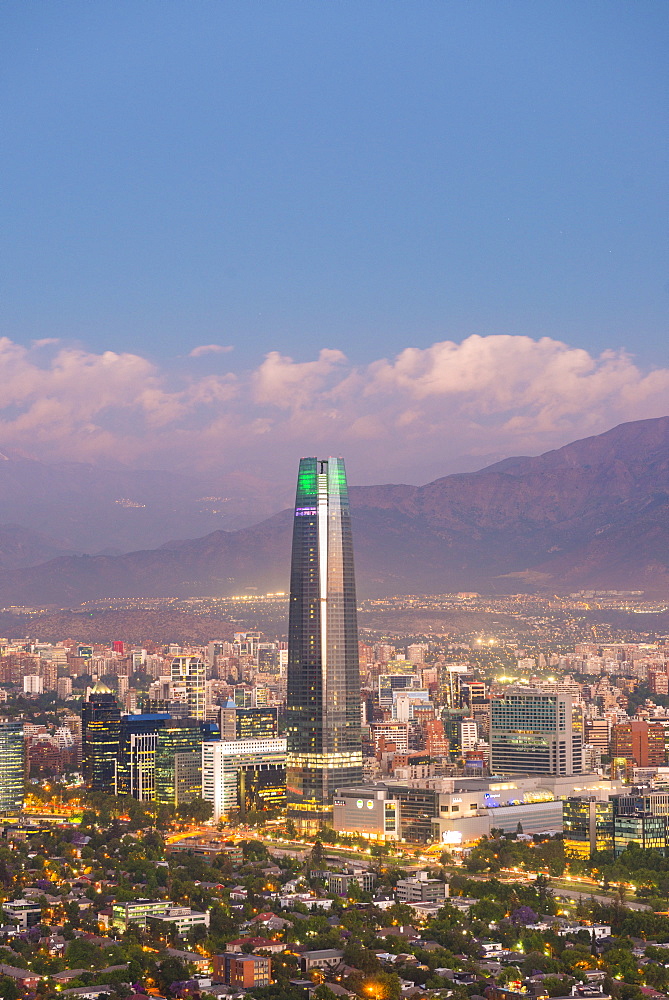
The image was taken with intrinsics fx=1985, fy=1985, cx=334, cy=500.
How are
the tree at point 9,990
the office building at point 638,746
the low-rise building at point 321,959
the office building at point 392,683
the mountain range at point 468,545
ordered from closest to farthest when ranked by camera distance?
the tree at point 9,990 → the low-rise building at point 321,959 → the office building at point 638,746 → the office building at point 392,683 → the mountain range at point 468,545

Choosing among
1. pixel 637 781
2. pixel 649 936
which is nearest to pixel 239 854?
pixel 649 936

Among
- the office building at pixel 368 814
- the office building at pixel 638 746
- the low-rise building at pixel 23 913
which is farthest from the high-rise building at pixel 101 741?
the low-rise building at pixel 23 913

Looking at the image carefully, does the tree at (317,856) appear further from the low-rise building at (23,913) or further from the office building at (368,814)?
the low-rise building at (23,913)

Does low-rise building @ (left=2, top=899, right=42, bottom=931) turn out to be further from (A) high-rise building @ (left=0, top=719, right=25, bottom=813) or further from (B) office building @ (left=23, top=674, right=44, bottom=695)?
(B) office building @ (left=23, top=674, right=44, bottom=695)

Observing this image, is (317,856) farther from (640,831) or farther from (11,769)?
(11,769)

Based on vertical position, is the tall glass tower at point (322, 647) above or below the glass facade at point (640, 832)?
above

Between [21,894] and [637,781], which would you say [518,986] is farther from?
[637,781]
